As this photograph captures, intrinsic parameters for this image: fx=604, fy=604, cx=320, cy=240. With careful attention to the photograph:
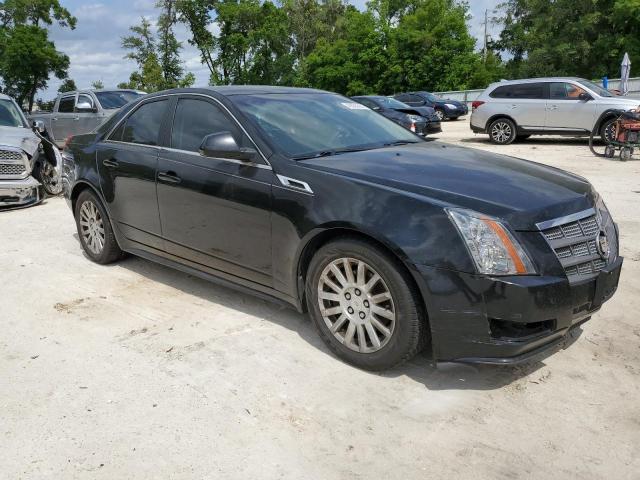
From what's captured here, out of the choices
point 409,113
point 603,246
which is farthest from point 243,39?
point 603,246

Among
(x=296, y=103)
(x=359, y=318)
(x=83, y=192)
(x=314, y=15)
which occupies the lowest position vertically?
(x=359, y=318)

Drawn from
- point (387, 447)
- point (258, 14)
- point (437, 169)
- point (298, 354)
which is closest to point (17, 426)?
point (298, 354)

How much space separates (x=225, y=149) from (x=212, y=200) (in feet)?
1.52

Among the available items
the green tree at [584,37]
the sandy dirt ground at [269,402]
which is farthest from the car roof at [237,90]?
the green tree at [584,37]

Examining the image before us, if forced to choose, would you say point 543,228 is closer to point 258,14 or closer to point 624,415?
point 624,415

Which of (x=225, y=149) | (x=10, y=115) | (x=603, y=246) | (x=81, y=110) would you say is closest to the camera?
(x=603, y=246)

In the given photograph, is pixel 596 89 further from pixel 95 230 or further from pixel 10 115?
pixel 95 230

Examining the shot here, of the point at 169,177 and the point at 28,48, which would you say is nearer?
the point at 169,177

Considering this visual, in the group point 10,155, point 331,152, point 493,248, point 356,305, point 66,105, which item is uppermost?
point 66,105

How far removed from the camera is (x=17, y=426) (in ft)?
10.1

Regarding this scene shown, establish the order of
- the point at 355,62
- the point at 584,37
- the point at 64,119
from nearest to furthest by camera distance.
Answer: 1. the point at 64,119
2. the point at 584,37
3. the point at 355,62

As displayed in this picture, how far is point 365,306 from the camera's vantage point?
3439 mm

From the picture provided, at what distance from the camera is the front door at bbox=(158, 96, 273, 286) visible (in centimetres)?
395

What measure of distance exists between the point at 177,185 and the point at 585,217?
279 cm
